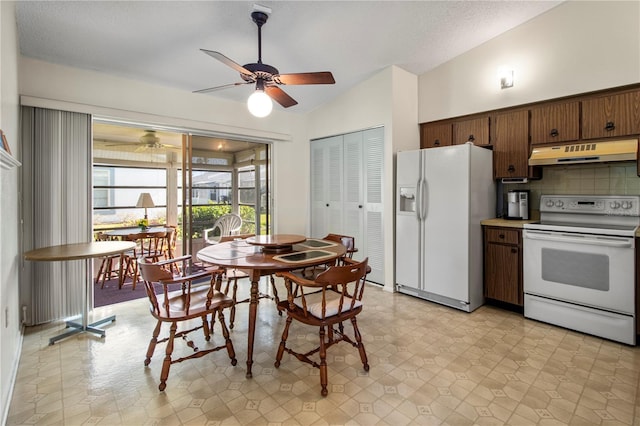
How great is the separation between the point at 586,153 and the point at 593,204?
1.81ft

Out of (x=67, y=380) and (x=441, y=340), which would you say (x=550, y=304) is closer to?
(x=441, y=340)

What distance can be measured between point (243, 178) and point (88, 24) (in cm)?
269

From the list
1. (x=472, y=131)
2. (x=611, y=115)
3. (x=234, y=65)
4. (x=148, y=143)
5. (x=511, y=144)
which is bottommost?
(x=511, y=144)

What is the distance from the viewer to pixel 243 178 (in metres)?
4.95

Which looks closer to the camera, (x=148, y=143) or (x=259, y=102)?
(x=259, y=102)

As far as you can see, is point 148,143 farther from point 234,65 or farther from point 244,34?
point 234,65

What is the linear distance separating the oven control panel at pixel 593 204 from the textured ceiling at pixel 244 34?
1.90m

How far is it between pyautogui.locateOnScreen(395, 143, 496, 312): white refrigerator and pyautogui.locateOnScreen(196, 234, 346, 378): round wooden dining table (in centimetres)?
129

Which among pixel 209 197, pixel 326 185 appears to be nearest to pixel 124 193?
pixel 209 197

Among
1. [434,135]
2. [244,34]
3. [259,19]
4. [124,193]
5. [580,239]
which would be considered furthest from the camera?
[124,193]

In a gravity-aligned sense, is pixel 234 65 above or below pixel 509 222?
above

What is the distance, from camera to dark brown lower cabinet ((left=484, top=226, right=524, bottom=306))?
3.22 m

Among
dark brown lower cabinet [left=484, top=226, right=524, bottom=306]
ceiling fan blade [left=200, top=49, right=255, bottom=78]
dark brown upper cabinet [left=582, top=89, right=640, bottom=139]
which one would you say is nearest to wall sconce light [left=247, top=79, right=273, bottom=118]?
ceiling fan blade [left=200, top=49, right=255, bottom=78]

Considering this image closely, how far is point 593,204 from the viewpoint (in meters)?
3.07
